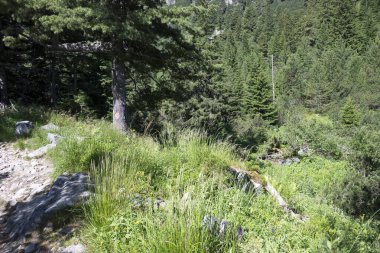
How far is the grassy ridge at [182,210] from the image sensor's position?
2.38 metres

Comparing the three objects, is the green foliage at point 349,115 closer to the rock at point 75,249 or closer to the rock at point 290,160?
the rock at point 290,160

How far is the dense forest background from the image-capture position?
344 inches

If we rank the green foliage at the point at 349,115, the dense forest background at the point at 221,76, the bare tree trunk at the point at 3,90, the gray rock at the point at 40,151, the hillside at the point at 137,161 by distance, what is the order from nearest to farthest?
the hillside at the point at 137,161, the gray rock at the point at 40,151, the dense forest background at the point at 221,76, the bare tree trunk at the point at 3,90, the green foliage at the point at 349,115

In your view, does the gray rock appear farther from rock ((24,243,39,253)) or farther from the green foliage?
the green foliage

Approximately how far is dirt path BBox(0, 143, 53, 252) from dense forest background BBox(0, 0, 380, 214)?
6.00ft

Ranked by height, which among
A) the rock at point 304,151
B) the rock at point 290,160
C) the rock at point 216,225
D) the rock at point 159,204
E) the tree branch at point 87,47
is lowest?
the rock at point 290,160

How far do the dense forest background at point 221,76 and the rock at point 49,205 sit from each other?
1.55 m

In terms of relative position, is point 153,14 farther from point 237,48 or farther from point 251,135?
point 237,48

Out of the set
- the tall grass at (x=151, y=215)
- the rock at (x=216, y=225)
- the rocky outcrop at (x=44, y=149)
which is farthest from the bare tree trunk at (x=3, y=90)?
the rock at (x=216, y=225)

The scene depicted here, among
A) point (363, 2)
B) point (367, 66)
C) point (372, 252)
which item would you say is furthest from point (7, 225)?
point (363, 2)

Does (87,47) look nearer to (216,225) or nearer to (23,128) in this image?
(23,128)

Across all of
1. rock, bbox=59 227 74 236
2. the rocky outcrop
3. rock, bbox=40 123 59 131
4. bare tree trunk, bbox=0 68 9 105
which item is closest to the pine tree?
rock, bbox=40 123 59 131

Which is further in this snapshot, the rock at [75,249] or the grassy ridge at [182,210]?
the rock at [75,249]

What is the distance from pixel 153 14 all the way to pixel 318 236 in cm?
605
